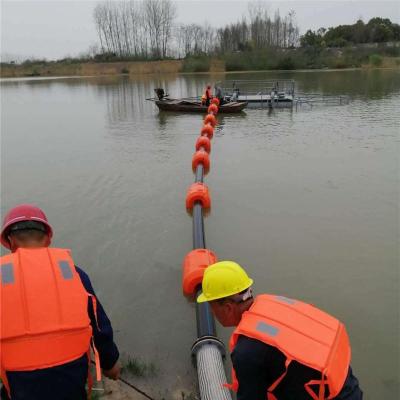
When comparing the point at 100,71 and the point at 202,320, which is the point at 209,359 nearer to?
the point at 202,320

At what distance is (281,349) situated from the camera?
82.2 inches

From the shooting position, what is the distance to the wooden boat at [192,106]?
72.4ft

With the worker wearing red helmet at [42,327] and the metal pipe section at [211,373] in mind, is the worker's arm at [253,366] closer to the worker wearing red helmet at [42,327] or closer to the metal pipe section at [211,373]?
the worker wearing red helmet at [42,327]

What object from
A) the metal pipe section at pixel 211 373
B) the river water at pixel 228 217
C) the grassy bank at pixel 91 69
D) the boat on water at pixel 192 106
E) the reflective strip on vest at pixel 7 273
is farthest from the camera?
the grassy bank at pixel 91 69

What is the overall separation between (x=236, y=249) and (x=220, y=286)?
16.2ft

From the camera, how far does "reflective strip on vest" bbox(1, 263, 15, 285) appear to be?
2.19 metres

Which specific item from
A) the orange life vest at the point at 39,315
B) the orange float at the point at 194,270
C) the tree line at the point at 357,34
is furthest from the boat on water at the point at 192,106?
the tree line at the point at 357,34

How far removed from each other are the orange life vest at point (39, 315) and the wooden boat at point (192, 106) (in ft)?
67.3

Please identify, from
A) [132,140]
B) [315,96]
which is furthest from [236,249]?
[315,96]

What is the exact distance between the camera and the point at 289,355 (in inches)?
81.6

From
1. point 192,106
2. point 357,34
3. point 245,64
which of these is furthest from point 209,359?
point 357,34

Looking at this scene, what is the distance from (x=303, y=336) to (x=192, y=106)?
69.6 feet

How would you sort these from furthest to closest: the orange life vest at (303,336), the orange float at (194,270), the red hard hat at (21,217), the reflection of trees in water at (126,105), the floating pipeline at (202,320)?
the reflection of trees in water at (126,105), the orange float at (194,270), the floating pipeline at (202,320), the red hard hat at (21,217), the orange life vest at (303,336)

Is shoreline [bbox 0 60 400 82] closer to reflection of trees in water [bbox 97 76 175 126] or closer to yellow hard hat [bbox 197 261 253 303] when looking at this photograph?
reflection of trees in water [bbox 97 76 175 126]
